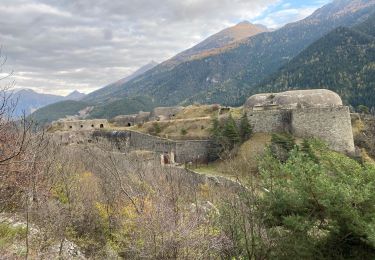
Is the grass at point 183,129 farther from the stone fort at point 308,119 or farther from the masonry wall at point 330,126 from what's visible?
the masonry wall at point 330,126

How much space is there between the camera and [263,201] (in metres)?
11.3

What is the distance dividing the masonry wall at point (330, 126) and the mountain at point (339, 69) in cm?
8130

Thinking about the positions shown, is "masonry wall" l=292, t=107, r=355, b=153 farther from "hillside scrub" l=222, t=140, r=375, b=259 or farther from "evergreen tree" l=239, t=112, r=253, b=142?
"hillside scrub" l=222, t=140, r=375, b=259

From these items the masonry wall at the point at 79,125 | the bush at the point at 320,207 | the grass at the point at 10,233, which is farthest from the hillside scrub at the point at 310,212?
the masonry wall at the point at 79,125

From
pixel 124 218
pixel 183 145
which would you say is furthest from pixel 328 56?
pixel 124 218

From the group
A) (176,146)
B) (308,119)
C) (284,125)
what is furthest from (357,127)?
(176,146)

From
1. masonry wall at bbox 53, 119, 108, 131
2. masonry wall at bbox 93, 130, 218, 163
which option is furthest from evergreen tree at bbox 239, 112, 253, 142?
masonry wall at bbox 53, 119, 108, 131

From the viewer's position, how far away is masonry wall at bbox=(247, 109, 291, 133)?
34.1 metres

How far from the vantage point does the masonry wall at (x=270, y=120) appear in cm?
3406

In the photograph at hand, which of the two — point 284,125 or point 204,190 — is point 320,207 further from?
point 284,125

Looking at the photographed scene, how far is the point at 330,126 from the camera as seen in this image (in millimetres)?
31844

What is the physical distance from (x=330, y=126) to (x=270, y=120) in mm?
5181

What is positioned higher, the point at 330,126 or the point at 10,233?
the point at 330,126

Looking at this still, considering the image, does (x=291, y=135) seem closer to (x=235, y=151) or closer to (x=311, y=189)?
(x=235, y=151)
